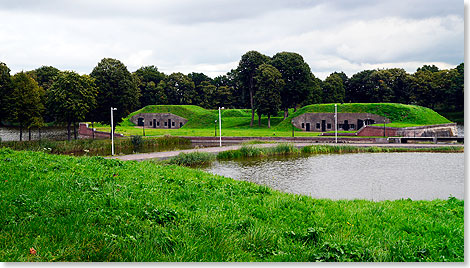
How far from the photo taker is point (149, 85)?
6944 cm

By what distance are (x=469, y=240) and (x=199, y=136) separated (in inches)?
1440

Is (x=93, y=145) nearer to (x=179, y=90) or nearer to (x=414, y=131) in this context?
(x=414, y=131)

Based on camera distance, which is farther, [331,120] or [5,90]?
[331,120]

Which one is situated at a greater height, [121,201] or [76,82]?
[76,82]

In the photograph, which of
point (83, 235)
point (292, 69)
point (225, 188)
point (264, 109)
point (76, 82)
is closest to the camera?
point (83, 235)

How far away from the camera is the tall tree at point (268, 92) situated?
50812 mm

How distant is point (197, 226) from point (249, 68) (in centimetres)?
5054

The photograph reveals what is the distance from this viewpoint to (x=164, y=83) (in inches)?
2822

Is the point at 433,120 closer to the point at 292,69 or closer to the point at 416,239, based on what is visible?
the point at 292,69

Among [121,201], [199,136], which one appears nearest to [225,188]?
[121,201]

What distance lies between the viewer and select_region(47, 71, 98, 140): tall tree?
1296 inches

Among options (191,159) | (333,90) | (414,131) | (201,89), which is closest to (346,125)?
(414,131)

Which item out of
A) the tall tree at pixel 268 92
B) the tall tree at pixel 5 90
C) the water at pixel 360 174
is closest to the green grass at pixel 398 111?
the tall tree at pixel 268 92

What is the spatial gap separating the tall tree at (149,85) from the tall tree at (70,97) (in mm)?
33091
